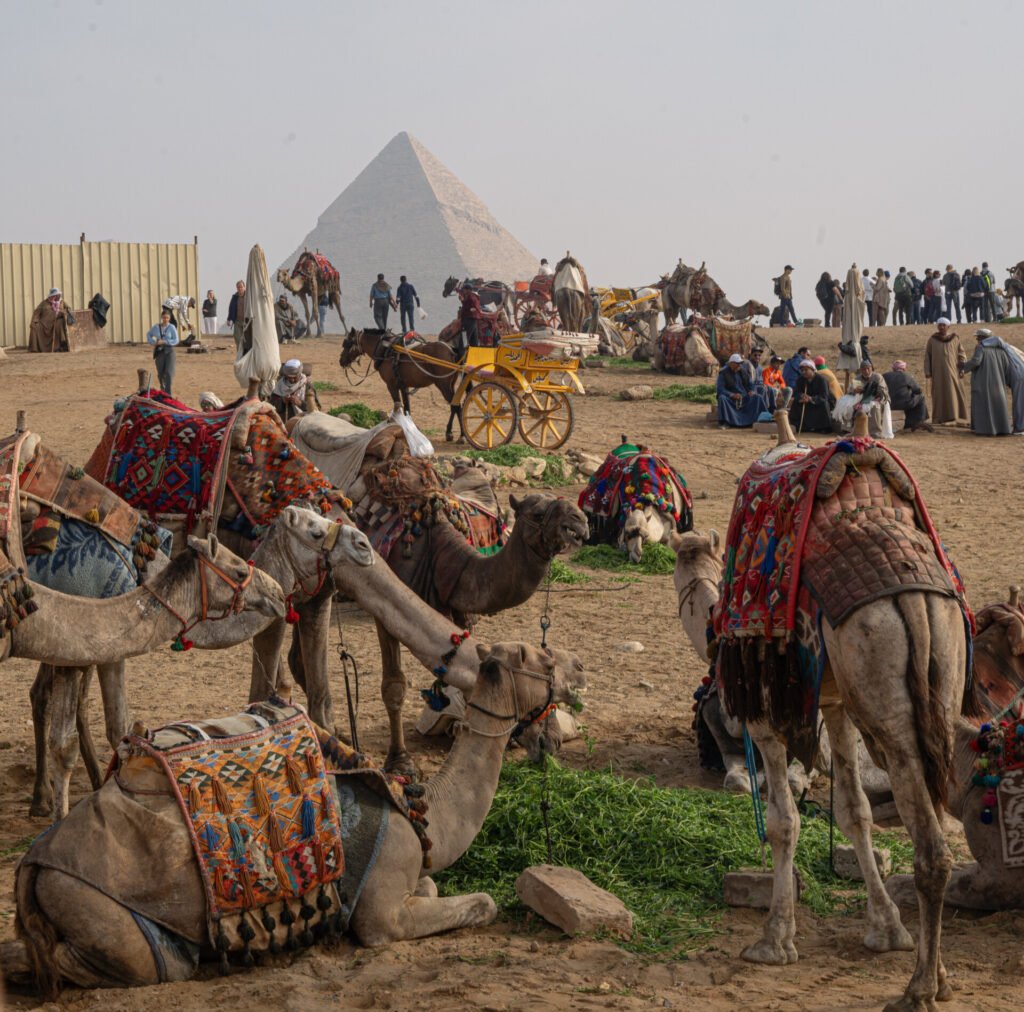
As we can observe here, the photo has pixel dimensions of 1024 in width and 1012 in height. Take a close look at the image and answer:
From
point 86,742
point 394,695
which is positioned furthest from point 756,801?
point 86,742

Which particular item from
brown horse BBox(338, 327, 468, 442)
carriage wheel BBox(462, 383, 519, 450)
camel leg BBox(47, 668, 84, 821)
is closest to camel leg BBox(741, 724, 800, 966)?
camel leg BBox(47, 668, 84, 821)

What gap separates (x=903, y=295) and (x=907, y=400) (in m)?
14.8

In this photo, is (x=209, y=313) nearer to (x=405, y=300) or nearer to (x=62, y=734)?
(x=405, y=300)

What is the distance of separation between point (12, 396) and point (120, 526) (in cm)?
1936

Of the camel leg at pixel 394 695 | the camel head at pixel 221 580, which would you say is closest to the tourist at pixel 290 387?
the camel leg at pixel 394 695

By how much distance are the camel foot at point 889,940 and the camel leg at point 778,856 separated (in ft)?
0.98

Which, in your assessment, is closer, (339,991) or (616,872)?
(339,991)

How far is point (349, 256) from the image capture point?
477 ft

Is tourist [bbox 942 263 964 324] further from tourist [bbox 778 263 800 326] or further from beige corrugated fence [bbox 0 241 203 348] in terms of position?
beige corrugated fence [bbox 0 241 203 348]

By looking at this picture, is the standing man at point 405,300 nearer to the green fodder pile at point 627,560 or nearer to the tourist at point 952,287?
the tourist at point 952,287

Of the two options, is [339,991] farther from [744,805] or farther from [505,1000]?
[744,805]

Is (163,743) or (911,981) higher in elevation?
(163,743)

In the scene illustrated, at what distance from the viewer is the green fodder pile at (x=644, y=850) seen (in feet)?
19.3

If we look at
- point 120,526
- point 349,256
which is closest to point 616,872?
point 120,526
